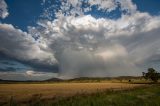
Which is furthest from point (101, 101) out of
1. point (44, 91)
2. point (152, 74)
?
point (152, 74)

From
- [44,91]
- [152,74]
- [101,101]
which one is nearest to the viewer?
[101,101]

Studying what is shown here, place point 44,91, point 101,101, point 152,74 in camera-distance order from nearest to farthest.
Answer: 1. point 101,101
2. point 44,91
3. point 152,74

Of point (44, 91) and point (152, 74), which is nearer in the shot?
point (44, 91)

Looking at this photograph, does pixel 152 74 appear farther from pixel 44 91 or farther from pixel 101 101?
pixel 101 101

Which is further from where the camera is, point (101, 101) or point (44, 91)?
point (44, 91)

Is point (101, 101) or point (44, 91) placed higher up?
point (44, 91)

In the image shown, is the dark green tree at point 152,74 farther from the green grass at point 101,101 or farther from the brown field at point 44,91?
the green grass at point 101,101

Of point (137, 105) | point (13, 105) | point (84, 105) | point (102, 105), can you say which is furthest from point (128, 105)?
point (13, 105)

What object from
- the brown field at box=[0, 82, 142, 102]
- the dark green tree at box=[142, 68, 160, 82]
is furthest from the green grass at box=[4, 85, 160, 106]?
the dark green tree at box=[142, 68, 160, 82]

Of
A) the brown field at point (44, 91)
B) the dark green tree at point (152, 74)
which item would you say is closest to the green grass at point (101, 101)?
the brown field at point (44, 91)

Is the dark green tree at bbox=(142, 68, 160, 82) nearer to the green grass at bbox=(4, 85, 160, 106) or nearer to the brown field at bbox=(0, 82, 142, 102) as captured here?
the brown field at bbox=(0, 82, 142, 102)

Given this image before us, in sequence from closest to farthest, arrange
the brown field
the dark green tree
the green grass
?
the green grass < the brown field < the dark green tree

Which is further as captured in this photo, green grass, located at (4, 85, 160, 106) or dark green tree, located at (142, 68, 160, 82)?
dark green tree, located at (142, 68, 160, 82)

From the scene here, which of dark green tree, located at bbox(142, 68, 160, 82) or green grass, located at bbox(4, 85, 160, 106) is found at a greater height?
dark green tree, located at bbox(142, 68, 160, 82)
